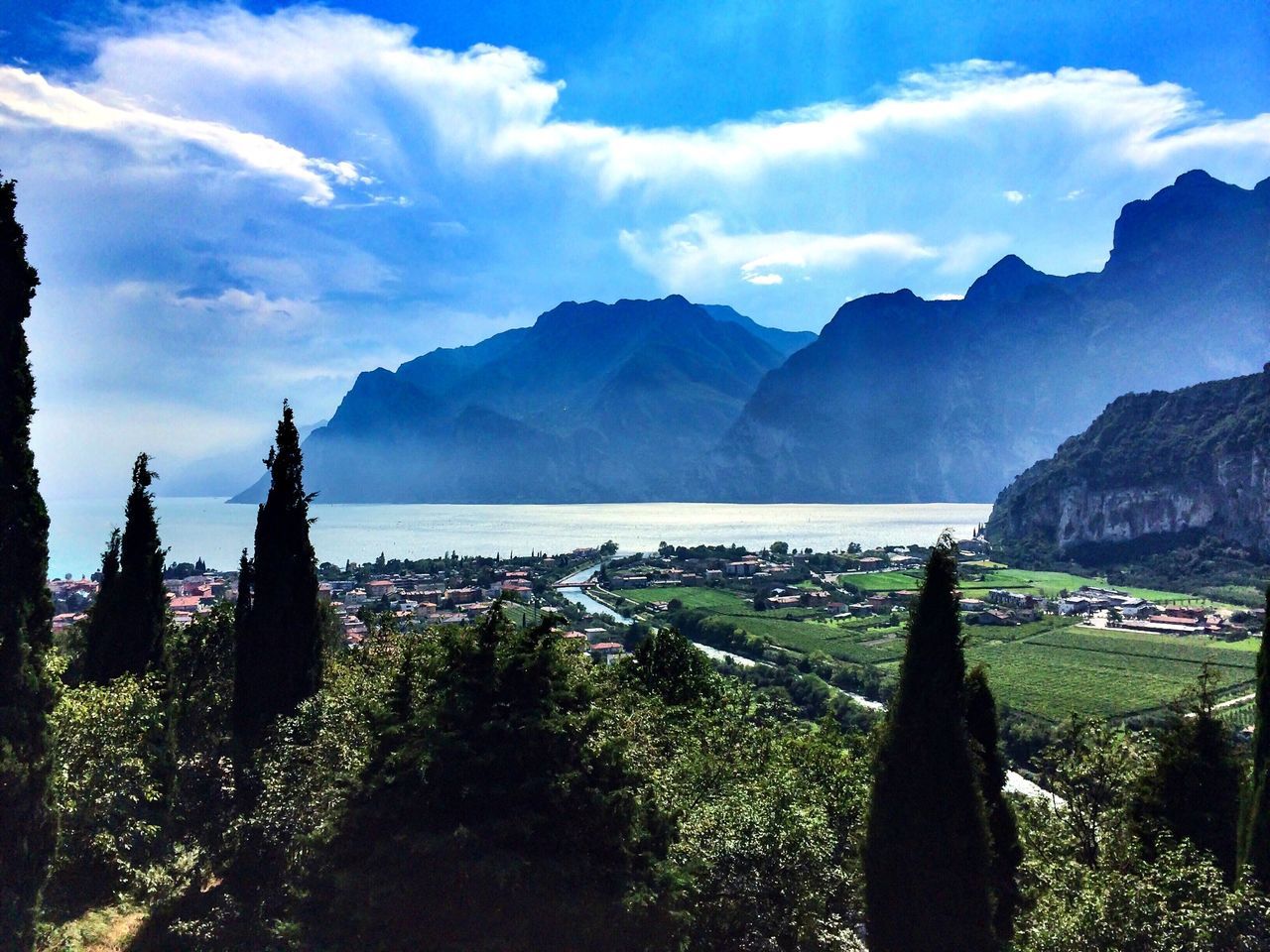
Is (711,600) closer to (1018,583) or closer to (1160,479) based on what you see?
(1018,583)

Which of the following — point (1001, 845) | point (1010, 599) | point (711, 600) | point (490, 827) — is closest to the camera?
point (490, 827)

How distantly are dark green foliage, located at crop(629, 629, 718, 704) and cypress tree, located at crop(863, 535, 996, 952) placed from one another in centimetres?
1058

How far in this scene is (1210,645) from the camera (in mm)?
47125

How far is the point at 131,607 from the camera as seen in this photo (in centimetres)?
1469

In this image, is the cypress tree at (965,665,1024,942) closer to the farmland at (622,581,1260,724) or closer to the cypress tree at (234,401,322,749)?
the cypress tree at (234,401,322,749)

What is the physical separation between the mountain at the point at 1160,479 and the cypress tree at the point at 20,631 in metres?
105

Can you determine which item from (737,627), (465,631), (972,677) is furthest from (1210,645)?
(465,631)

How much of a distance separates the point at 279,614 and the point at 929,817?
10.6m

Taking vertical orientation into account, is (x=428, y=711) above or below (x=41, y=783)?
above

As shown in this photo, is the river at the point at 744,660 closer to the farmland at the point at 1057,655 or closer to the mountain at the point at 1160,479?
the farmland at the point at 1057,655

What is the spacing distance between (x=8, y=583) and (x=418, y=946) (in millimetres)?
5415

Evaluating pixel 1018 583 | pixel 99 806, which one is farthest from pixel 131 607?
pixel 1018 583

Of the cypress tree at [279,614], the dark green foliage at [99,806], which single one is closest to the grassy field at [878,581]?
the cypress tree at [279,614]

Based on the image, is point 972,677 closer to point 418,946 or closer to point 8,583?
point 418,946
